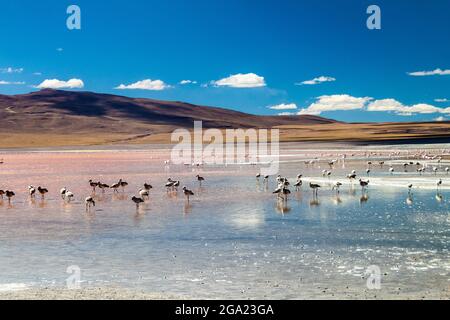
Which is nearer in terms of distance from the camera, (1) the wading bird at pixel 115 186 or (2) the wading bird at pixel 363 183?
(2) the wading bird at pixel 363 183

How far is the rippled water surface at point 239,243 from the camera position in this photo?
35.6ft

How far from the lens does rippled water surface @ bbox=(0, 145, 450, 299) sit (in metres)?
10.9

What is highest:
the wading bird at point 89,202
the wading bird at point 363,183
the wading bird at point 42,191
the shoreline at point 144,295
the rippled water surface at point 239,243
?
the wading bird at point 363,183

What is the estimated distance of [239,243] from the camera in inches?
571

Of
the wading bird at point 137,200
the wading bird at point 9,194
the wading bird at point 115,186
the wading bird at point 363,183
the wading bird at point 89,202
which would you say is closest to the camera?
the wading bird at point 137,200

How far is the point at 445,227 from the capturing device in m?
16.0

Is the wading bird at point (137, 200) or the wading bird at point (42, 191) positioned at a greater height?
the wading bird at point (42, 191)

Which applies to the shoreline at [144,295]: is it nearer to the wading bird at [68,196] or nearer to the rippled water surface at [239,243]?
the rippled water surface at [239,243]

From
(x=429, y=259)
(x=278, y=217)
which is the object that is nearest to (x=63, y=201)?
(x=278, y=217)

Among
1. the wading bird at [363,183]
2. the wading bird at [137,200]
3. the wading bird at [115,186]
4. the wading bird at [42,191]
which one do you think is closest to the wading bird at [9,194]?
the wading bird at [42,191]
